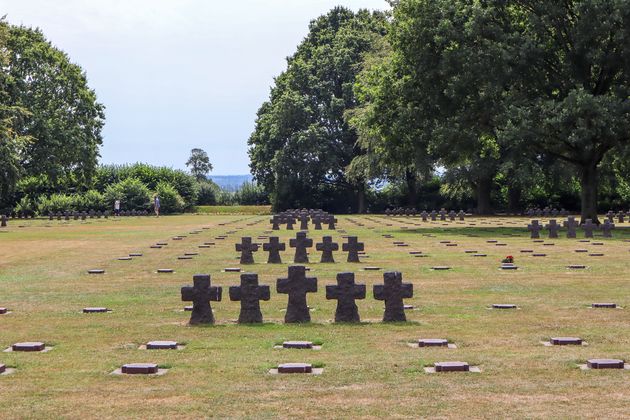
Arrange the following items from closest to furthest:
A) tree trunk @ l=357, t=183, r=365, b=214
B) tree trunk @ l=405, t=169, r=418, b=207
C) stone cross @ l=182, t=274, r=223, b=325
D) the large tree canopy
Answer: stone cross @ l=182, t=274, r=223, b=325 → the large tree canopy → tree trunk @ l=405, t=169, r=418, b=207 → tree trunk @ l=357, t=183, r=365, b=214

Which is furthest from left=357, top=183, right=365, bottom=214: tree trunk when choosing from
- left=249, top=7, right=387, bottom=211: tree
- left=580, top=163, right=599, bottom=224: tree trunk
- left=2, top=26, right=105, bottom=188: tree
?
left=580, top=163, right=599, bottom=224: tree trunk

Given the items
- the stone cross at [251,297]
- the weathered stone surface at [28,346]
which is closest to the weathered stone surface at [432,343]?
the stone cross at [251,297]

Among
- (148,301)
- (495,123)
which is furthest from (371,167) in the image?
(148,301)

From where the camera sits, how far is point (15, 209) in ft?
289

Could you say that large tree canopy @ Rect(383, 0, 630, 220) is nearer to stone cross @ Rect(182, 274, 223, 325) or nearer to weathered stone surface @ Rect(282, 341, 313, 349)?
stone cross @ Rect(182, 274, 223, 325)

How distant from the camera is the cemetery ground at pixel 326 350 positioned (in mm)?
8867

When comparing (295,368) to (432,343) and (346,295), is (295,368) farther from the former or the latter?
(346,295)

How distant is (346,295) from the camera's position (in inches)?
557

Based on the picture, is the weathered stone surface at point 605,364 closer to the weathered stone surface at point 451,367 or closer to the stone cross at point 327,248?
the weathered stone surface at point 451,367

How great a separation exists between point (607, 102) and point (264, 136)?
53.8 meters

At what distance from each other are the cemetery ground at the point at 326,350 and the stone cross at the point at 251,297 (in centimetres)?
24

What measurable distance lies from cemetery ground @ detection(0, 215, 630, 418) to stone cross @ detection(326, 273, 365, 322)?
0.74 ft

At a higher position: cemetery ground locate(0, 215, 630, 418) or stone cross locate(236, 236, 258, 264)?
stone cross locate(236, 236, 258, 264)

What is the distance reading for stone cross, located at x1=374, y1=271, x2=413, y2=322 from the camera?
14234 mm
